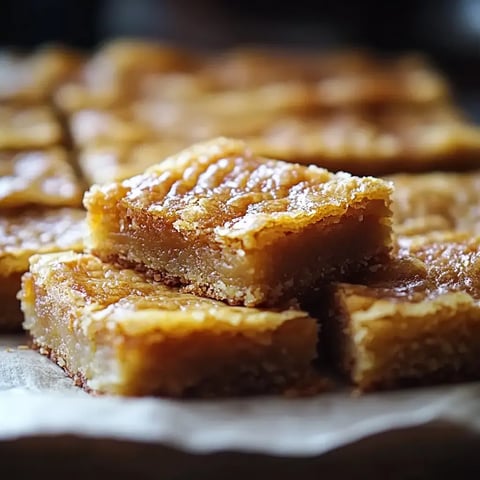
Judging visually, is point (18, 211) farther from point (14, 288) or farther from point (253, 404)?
point (253, 404)

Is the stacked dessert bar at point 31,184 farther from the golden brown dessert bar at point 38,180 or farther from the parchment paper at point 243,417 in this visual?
the parchment paper at point 243,417

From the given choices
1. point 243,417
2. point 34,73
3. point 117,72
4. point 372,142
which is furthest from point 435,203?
point 34,73

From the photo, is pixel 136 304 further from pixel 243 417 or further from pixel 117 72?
pixel 117 72

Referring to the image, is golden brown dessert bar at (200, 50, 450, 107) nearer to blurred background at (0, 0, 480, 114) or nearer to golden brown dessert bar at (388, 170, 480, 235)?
blurred background at (0, 0, 480, 114)

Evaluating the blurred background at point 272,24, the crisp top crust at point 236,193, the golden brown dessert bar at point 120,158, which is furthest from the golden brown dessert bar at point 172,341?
the blurred background at point 272,24

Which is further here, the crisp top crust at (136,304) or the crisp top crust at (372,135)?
the crisp top crust at (372,135)
